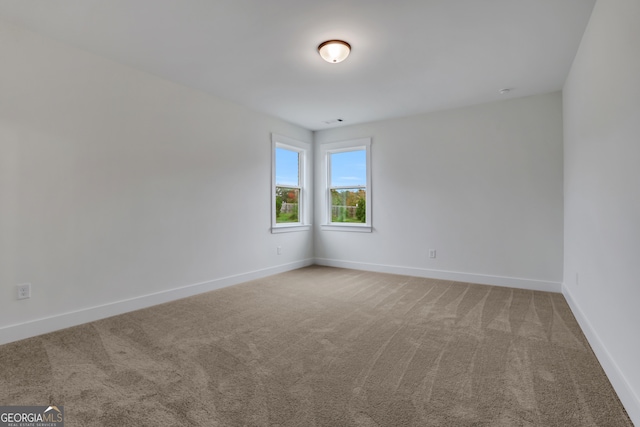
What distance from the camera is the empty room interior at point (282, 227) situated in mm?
1784

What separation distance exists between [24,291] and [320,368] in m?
2.52

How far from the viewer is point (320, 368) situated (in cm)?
207

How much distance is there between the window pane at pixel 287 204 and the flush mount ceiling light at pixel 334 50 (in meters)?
2.75

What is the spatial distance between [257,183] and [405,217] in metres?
2.39

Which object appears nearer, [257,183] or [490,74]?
[490,74]

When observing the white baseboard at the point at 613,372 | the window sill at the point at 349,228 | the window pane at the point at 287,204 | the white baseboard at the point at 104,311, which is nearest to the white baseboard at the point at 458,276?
the window sill at the point at 349,228

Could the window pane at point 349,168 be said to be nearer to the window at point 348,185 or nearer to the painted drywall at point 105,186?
the window at point 348,185

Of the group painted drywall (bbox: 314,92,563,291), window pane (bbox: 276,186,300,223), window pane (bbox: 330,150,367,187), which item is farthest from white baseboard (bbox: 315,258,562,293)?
window pane (bbox: 330,150,367,187)

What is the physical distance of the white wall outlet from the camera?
255 cm

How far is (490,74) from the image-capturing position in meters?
3.43

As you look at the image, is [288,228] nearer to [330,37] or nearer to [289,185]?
[289,185]

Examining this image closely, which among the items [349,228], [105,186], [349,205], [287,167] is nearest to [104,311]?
[105,186]

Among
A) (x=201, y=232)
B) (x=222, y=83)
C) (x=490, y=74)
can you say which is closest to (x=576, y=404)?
(x=490, y=74)

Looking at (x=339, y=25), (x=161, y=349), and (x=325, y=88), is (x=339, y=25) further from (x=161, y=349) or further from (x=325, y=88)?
(x=161, y=349)
